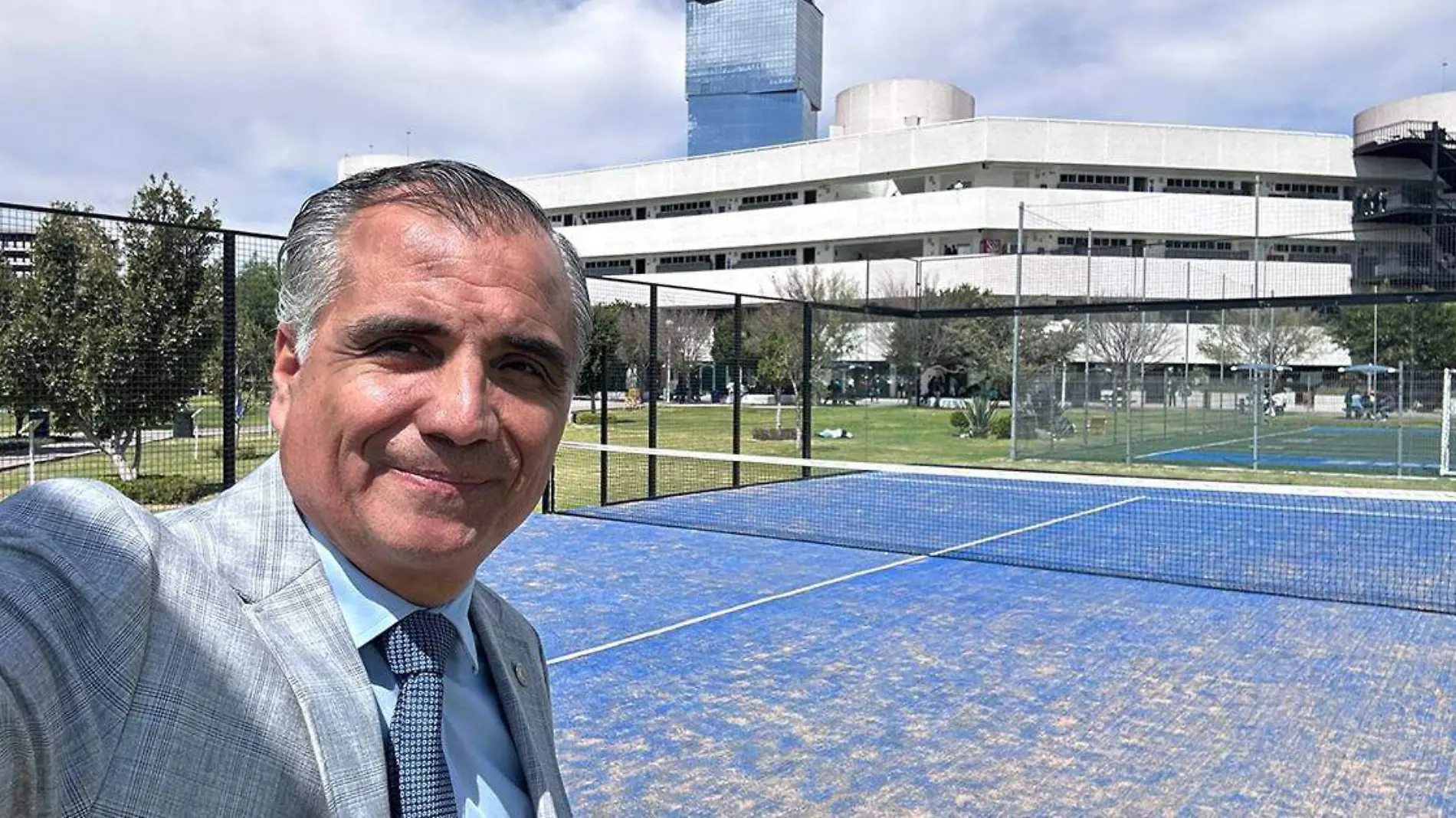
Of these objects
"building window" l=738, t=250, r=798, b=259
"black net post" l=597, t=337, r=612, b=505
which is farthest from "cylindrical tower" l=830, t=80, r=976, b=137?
"black net post" l=597, t=337, r=612, b=505

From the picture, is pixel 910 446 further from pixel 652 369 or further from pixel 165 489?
pixel 165 489

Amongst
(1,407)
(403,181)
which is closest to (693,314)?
(1,407)

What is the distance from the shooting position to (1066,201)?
1924 inches

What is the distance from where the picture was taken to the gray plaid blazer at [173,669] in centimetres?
76

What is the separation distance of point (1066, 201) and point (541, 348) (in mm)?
51560

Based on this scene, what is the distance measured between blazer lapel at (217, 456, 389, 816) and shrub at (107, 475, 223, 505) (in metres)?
12.0

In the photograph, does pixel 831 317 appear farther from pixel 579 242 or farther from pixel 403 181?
pixel 579 242

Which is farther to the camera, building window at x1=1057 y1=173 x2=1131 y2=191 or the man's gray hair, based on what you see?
building window at x1=1057 y1=173 x2=1131 y2=191

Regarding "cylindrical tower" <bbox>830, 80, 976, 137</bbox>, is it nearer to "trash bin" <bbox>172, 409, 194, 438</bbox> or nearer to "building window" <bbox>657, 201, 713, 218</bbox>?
"building window" <bbox>657, 201, 713, 218</bbox>

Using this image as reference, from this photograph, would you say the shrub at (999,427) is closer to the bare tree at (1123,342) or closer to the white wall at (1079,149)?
the bare tree at (1123,342)

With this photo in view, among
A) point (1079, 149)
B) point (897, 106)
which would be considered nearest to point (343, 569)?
point (1079, 149)

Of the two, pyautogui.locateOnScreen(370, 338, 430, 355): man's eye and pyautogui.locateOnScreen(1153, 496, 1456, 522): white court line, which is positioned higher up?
pyautogui.locateOnScreen(370, 338, 430, 355): man's eye

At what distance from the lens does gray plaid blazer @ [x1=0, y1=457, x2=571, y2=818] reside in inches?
29.8

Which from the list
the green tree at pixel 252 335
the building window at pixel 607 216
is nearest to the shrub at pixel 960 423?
the green tree at pixel 252 335
